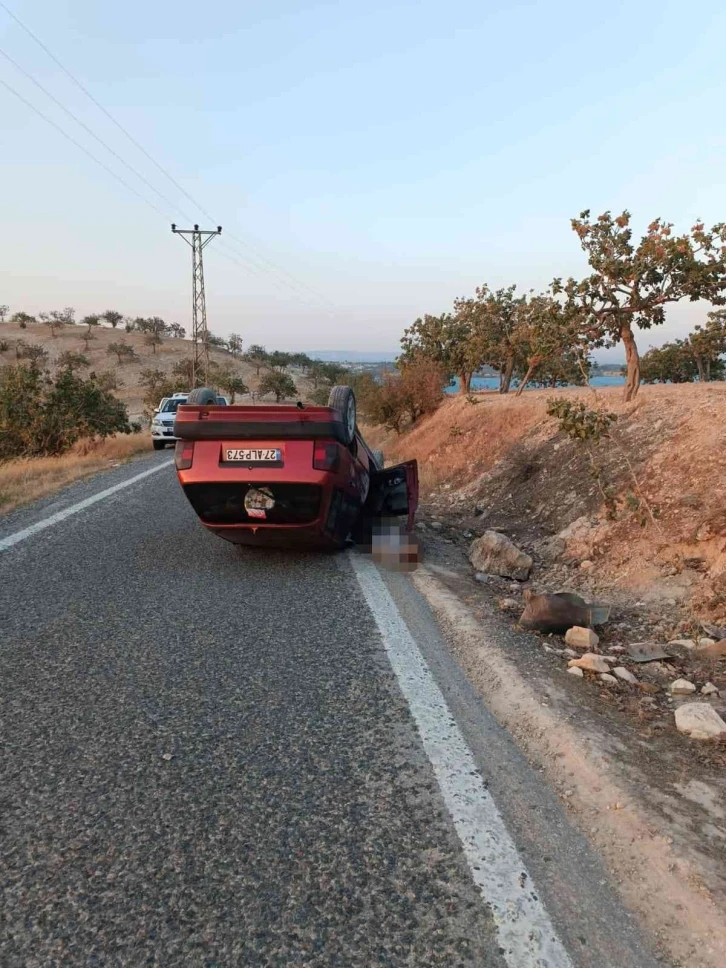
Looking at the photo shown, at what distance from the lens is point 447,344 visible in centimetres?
3309

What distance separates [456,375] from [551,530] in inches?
1082

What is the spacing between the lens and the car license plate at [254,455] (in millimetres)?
5258

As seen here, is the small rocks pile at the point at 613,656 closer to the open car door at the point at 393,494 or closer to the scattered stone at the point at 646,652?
the scattered stone at the point at 646,652

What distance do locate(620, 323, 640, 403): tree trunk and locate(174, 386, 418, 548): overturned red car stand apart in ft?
26.8

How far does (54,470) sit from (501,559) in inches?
395

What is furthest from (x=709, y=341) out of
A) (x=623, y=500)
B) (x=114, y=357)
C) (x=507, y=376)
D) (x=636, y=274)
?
(x=114, y=357)

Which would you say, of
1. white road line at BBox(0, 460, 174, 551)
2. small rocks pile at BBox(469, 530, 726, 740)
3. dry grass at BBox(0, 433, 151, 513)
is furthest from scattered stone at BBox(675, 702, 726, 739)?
dry grass at BBox(0, 433, 151, 513)

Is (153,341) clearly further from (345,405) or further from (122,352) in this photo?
(345,405)

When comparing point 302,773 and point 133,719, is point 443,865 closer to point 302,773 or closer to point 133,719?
point 302,773

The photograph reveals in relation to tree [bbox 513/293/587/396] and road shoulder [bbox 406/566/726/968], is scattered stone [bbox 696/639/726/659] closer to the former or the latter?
road shoulder [bbox 406/566/726/968]

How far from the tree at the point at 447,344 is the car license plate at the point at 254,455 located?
2657cm

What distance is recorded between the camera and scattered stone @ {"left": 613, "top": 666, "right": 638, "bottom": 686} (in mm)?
3695

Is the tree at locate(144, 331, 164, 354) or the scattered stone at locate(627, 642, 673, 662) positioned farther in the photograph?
the tree at locate(144, 331, 164, 354)

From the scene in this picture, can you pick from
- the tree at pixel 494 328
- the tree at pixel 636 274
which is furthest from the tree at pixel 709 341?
the tree at pixel 636 274
